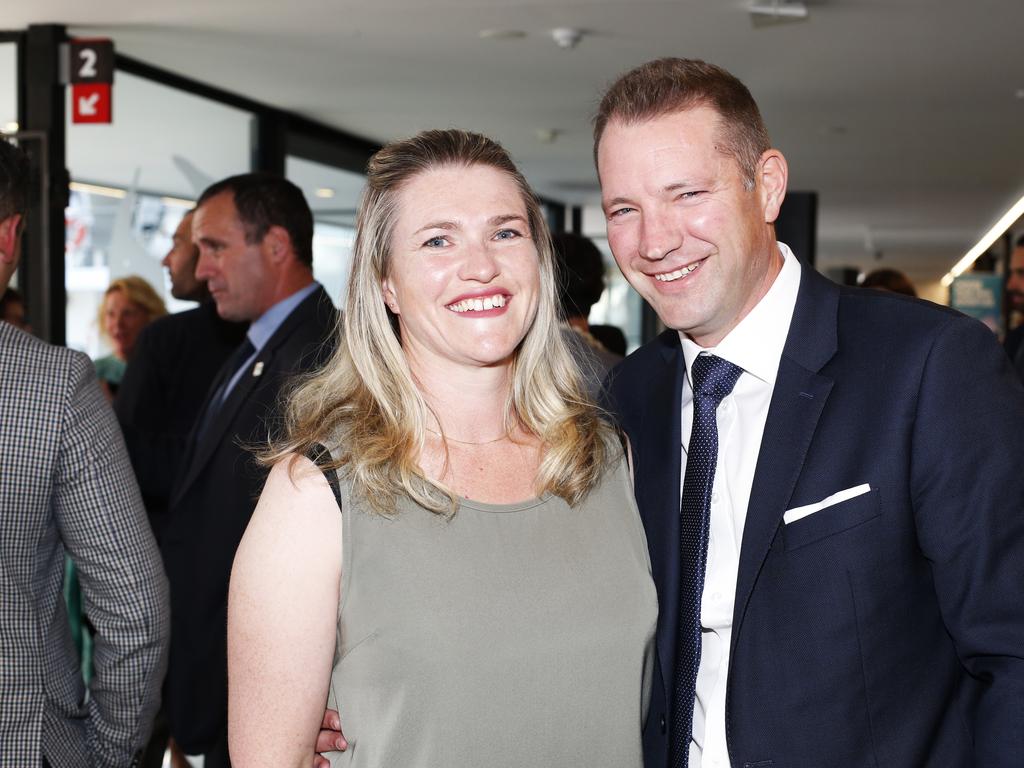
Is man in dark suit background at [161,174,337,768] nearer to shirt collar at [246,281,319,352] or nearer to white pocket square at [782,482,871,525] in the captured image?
shirt collar at [246,281,319,352]

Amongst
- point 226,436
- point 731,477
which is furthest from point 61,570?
point 731,477

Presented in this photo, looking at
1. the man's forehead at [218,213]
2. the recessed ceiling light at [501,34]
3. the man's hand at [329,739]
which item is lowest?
the man's hand at [329,739]

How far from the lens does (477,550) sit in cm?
175

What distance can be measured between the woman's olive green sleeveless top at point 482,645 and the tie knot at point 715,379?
338 mm

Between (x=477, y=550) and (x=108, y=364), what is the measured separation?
457 cm

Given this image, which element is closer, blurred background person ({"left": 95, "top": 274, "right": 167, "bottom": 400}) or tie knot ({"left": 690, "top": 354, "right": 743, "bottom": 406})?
tie knot ({"left": 690, "top": 354, "right": 743, "bottom": 406})

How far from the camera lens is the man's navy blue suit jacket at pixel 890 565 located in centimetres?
158

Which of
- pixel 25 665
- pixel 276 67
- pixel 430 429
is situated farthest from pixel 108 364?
pixel 430 429

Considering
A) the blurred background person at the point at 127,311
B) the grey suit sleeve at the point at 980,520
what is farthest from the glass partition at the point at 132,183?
the grey suit sleeve at the point at 980,520

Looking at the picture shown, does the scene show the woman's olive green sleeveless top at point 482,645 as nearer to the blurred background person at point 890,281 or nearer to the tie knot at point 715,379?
the tie knot at point 715,379

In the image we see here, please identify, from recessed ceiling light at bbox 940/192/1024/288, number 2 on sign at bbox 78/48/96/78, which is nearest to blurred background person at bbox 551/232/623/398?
number 2 on sign at bbox 78/48/96/78

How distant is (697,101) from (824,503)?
2.34 ft

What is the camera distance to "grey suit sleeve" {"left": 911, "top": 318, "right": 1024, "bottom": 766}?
157 centimetres

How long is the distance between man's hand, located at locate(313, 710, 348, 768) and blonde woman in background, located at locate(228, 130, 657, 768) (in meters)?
0.02
